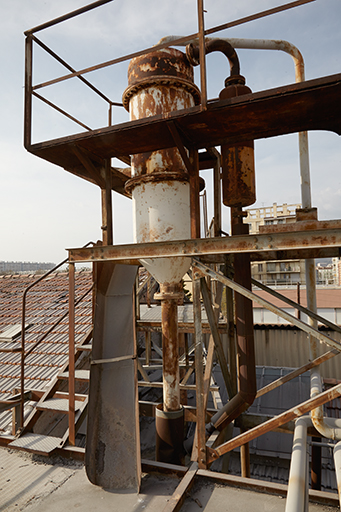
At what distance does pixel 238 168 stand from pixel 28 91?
3535 millimetres

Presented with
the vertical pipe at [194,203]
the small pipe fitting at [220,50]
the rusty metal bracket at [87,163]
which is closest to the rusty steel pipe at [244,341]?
the vertical pipe at [194,203]

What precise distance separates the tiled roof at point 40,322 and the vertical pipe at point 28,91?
16.0ft

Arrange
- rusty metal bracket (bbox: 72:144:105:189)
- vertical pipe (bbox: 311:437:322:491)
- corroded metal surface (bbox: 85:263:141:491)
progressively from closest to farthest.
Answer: corroded metal surface (bbox: 85:263:141:491)
rusty metal bracket (bbox: 72:144:105:189)
vertical pipe (bbox: 311:437:322:491)

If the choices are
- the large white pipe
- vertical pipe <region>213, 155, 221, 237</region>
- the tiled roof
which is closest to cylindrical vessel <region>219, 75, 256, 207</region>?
the large white pipe

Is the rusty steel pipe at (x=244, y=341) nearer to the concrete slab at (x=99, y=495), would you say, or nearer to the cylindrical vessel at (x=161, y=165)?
the cylindrical vessel at (x=161, y=165)

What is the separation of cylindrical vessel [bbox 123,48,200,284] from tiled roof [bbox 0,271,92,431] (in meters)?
4.30

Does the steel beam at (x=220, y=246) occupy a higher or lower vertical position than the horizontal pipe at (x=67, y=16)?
lower

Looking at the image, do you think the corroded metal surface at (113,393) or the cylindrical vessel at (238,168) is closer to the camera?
the corroded metal surface at (113,393)

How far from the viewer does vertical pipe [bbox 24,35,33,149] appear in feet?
16.6

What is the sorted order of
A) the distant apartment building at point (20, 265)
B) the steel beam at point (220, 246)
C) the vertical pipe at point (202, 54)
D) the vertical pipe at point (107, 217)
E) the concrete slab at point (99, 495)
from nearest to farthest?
the steel beam at point (220, 246)
the concrete slab at point (99, 495)
the vertical pipe at point (202, 54)
the vertical pipe at point (107, 217)
the distant apartment building at point (20, 265)

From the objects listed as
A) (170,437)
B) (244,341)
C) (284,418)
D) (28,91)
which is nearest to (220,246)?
(244,341)

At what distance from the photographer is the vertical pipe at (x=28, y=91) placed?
5051 millimetres

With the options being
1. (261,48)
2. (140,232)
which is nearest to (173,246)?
(140,232)

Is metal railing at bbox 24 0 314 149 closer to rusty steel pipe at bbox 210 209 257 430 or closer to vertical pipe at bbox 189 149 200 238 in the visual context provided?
vertical pipe at bbox 189 149 200 238
